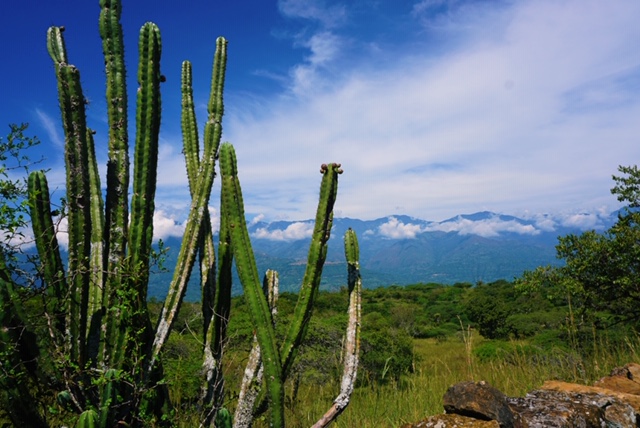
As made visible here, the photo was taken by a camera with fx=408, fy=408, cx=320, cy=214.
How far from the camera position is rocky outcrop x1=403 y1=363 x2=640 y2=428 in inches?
142

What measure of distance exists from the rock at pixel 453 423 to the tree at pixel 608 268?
7.96 m

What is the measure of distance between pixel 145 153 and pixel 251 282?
5.47 feet

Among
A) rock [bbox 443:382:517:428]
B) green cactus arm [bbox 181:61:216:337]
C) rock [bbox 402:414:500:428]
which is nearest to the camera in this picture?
rock [bbox 402:414:500:428]

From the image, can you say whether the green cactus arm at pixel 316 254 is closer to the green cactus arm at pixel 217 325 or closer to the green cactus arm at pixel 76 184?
the green cactus arm at pixel 217 325

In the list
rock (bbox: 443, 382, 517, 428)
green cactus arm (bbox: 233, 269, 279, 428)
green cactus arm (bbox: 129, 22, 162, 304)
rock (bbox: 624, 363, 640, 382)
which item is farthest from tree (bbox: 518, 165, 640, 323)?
green cactus arm (bbox: 129, 22, 162, 304)

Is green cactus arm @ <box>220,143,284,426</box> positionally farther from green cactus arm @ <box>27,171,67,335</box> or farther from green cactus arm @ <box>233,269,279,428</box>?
green cactus arm @ <box>27,171,67,335</box>

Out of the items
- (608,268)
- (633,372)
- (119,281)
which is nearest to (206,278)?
(119,281)

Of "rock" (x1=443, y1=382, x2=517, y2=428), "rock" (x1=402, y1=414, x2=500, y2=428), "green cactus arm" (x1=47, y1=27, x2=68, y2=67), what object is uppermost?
"green cactus arm" (x1=47, y1=27, x2=68, y2=67)

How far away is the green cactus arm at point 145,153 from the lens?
3887 millimetres

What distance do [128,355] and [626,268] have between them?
11.2 m

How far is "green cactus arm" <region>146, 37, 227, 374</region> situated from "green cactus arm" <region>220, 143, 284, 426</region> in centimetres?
52

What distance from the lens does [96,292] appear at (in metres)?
3.75

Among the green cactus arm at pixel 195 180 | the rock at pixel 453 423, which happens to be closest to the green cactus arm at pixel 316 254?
the green cactus arm at pixel 195 180

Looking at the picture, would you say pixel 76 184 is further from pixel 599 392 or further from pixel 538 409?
pixel 599 392
